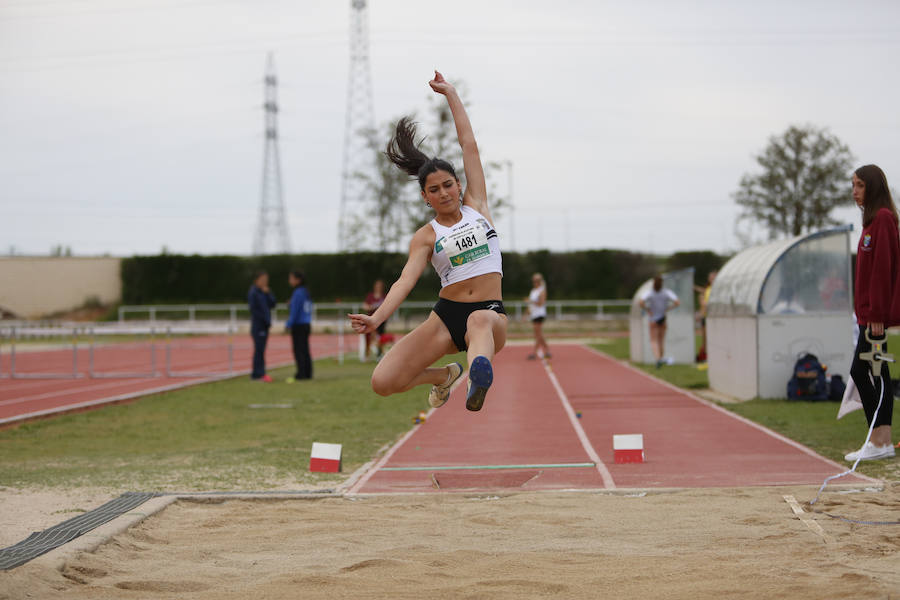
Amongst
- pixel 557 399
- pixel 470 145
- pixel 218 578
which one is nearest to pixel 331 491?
pixel 218 578

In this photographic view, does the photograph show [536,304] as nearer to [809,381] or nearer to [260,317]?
[260,317]

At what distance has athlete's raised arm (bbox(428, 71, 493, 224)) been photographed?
6.27 meters

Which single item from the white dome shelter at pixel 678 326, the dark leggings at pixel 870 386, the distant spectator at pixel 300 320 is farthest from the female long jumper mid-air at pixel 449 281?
the white dome shelter at pixel 678 326

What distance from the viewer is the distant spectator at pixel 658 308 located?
757 inches

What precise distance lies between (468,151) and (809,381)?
7.95m

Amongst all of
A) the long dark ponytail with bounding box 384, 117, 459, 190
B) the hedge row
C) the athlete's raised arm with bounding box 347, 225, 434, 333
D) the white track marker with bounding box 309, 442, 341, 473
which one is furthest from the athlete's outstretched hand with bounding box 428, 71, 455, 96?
the hedge row

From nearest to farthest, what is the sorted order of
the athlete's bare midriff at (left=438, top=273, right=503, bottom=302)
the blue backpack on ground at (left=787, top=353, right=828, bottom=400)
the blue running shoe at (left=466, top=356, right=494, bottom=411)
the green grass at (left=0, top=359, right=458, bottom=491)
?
the blue running shoe at (left=466, top=356, right=494, bottom=411) < the athlete's bare midriff at (left=438, top=273, right=503, bottom=302) < the green grass at (left=0, top=359, right=458, bottom=491) < the blue backpack on ground at (left=787, top=353, right=828, bottom=400)

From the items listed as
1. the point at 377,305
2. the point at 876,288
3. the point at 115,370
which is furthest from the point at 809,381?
the point at 115,370

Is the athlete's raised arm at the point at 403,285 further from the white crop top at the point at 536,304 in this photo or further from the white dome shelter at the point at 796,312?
the white crop top at the point at 536,304

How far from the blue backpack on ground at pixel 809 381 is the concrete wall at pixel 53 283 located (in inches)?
1503

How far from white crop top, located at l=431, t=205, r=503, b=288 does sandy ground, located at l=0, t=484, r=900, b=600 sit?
161cm

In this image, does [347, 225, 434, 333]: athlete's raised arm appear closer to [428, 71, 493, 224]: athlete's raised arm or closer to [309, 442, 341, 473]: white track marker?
[428, 71, 493, 224]: athlete's raised arm

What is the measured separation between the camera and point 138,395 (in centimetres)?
1538

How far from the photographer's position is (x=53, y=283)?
4512 centimetres
